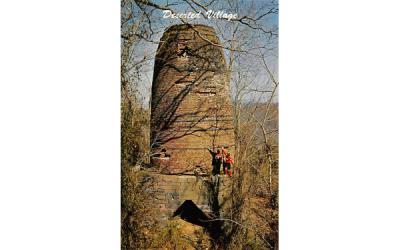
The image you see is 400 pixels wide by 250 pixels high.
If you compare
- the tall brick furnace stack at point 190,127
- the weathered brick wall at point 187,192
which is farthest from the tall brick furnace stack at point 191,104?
the weathered brick wall at point 187,192

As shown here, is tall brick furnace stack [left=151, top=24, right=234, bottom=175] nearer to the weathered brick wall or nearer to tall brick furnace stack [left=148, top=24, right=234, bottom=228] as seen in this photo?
tall brick furnace stack [left=148, top=24, right=234, bottom=228]

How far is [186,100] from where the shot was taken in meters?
6.59

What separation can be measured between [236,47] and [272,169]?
1506 millimetres

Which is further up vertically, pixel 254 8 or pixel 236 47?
pixel 254 8

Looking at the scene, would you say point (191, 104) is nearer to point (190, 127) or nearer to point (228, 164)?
point (190, 127)

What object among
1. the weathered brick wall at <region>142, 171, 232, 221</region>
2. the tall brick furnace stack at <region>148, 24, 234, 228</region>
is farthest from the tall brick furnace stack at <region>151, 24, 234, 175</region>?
the weathered brick wall at <region>142, 171, 232, 221</region>

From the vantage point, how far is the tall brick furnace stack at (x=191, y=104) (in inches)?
259

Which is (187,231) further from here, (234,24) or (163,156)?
(234,24)

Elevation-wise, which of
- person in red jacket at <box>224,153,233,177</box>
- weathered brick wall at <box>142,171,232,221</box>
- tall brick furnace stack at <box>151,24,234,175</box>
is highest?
tall brick furnace stack at <box>151,24,234,175</box>

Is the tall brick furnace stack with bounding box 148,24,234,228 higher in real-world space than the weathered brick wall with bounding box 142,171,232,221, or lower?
higher

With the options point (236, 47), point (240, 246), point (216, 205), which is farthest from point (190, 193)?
point (236, 47)

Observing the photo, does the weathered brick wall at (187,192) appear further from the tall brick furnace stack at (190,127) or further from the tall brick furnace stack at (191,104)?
the tall brick furnace stack at (191,104)

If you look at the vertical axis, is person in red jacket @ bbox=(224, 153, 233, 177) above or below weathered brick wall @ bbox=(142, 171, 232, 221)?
above

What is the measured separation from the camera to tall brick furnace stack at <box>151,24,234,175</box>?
657 centimetres
